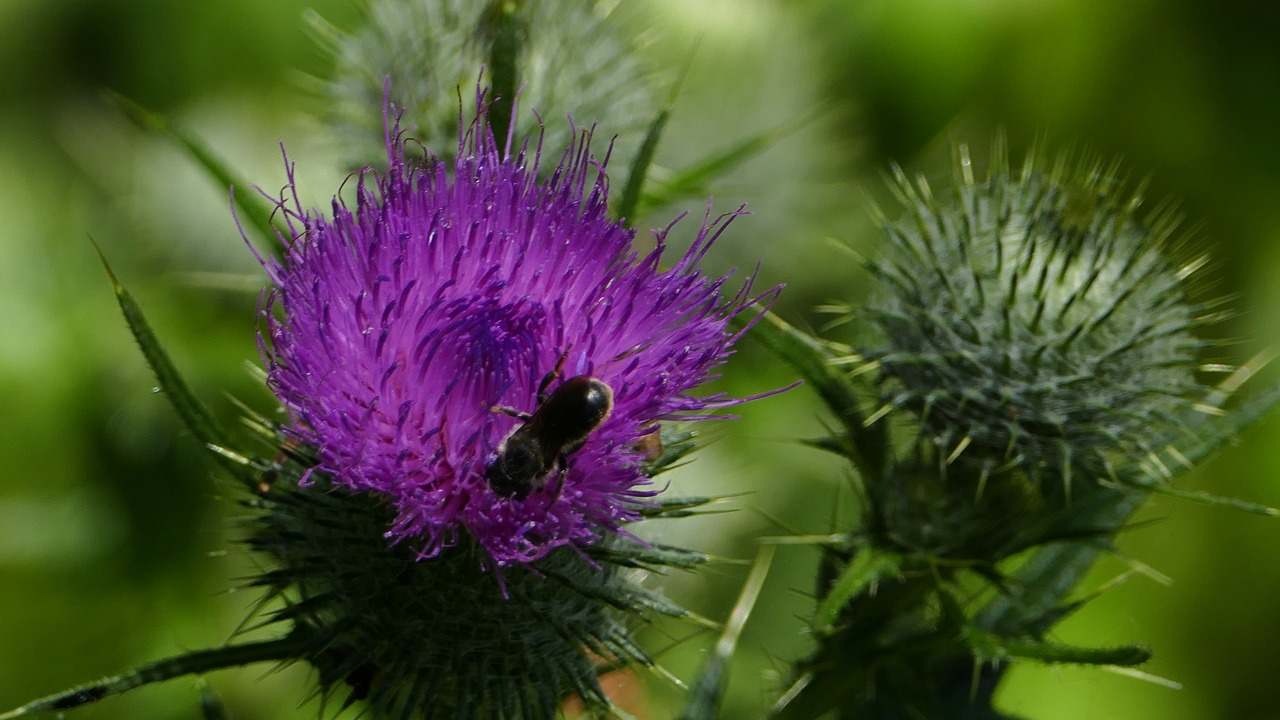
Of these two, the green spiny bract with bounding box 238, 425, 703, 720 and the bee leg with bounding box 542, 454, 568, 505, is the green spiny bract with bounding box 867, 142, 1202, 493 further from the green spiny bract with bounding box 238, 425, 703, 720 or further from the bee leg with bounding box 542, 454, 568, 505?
the bee leg with bounding box 542, 454, 568, 505

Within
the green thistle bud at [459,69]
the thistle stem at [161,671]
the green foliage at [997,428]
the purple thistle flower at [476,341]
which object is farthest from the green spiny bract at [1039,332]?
the thistle stem at [161,671]

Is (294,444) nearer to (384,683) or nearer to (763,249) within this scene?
(384,683)

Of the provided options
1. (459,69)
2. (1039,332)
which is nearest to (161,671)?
(459,69)

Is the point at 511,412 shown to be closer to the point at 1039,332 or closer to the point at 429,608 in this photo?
the point at 429,608

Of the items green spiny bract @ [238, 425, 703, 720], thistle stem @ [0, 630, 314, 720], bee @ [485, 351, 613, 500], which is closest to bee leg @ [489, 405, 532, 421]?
bee @ [485, 351, 613, 500]

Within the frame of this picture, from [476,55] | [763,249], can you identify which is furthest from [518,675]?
[763,249]

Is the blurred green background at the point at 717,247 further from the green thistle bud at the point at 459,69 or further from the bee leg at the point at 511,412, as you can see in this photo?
the bee leg at the point at 511,412
